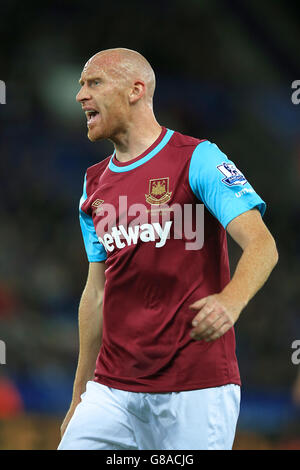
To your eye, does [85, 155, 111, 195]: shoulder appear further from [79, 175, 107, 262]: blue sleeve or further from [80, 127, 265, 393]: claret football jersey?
[80, 127, 265, 393]: claret football jersey

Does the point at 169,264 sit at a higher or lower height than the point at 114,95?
lower

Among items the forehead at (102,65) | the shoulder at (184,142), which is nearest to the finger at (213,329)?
the shoulder at (184,142)

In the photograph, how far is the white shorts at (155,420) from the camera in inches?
108

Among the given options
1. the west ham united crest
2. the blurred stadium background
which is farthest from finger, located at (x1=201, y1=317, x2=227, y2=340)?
the blurred stadium background

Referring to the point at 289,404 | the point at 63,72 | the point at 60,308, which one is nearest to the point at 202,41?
the point at 63,72

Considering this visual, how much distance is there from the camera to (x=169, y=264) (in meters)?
2.84

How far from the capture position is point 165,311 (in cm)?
283

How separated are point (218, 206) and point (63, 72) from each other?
9187 mm

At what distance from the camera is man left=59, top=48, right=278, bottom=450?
2.76 meters

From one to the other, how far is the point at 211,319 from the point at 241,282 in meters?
0.26

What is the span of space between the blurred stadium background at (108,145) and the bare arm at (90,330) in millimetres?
5446

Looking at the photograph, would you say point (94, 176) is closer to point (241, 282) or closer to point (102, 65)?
point (102, 65)

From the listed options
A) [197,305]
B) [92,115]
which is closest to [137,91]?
[92,115]

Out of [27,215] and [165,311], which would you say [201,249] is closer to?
[165,311]
